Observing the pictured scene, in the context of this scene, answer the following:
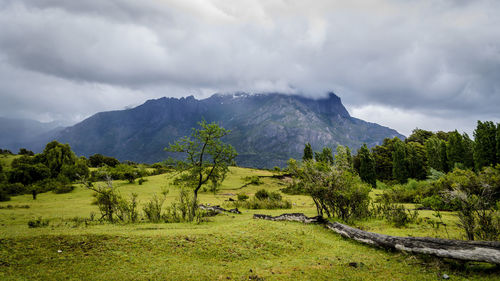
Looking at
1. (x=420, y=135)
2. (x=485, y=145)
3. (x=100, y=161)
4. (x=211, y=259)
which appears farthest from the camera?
(x=420, y=135)

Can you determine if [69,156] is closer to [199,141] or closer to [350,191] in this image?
[199,141]

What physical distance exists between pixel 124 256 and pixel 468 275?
31.5ft

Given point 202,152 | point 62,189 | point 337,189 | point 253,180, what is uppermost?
point 202,152

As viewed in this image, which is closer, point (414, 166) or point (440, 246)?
point (440, 246)

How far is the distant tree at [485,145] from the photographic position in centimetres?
4016

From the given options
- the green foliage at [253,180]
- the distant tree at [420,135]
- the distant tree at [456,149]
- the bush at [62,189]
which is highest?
the distant tree at [420,135]

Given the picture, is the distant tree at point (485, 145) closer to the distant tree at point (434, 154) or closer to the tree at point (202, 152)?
the distant tree at point (434, 154)

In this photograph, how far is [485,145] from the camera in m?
40.6

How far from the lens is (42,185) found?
3625cm

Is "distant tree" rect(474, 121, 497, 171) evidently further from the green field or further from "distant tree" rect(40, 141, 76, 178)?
"distant tree" rect(40, 141, 76, 178)

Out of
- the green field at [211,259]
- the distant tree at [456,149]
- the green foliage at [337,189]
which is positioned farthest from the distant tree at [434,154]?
the green field at [211,259]

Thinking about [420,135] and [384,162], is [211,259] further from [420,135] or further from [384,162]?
[420,135]

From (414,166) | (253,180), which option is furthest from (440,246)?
(414,166)

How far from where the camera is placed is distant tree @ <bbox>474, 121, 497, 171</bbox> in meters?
40.2
